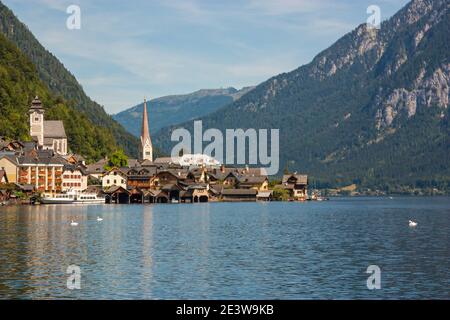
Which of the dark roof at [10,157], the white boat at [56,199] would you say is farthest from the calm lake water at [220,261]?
the dark roof at [10,157]

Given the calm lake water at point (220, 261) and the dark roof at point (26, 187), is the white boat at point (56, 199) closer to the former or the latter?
the dark roof at point (26, 187)

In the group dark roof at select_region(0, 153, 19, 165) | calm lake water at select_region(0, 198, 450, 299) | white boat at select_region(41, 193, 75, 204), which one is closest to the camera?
calm lake water at select_region(0, 198, 450, 299)

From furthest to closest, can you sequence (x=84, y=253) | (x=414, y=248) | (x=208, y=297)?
(x=414, y=248)
(x=84, y=253)
(x=208, y=297)

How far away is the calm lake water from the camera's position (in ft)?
164

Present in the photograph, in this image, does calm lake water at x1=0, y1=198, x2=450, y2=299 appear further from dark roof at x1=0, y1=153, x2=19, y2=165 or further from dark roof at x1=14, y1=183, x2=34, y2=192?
dark roof at x1=0, y1=153, x2=19, y2=165

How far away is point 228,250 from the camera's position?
7400 centimetres

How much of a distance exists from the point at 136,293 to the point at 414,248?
1361 inches

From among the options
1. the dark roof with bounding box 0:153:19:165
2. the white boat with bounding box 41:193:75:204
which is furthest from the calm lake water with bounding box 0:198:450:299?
the dark roof with bounding box 0:153:19:165

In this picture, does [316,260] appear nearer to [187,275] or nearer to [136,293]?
[187,275]

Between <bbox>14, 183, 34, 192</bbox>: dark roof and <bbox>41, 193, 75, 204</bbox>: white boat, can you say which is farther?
<bbox>41, 193, 75, 204</bbox>: white boat

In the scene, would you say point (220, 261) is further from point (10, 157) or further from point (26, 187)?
point (10, 157)

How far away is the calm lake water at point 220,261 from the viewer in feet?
164

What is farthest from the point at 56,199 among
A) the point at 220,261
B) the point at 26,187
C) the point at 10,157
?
the point at 220,261
